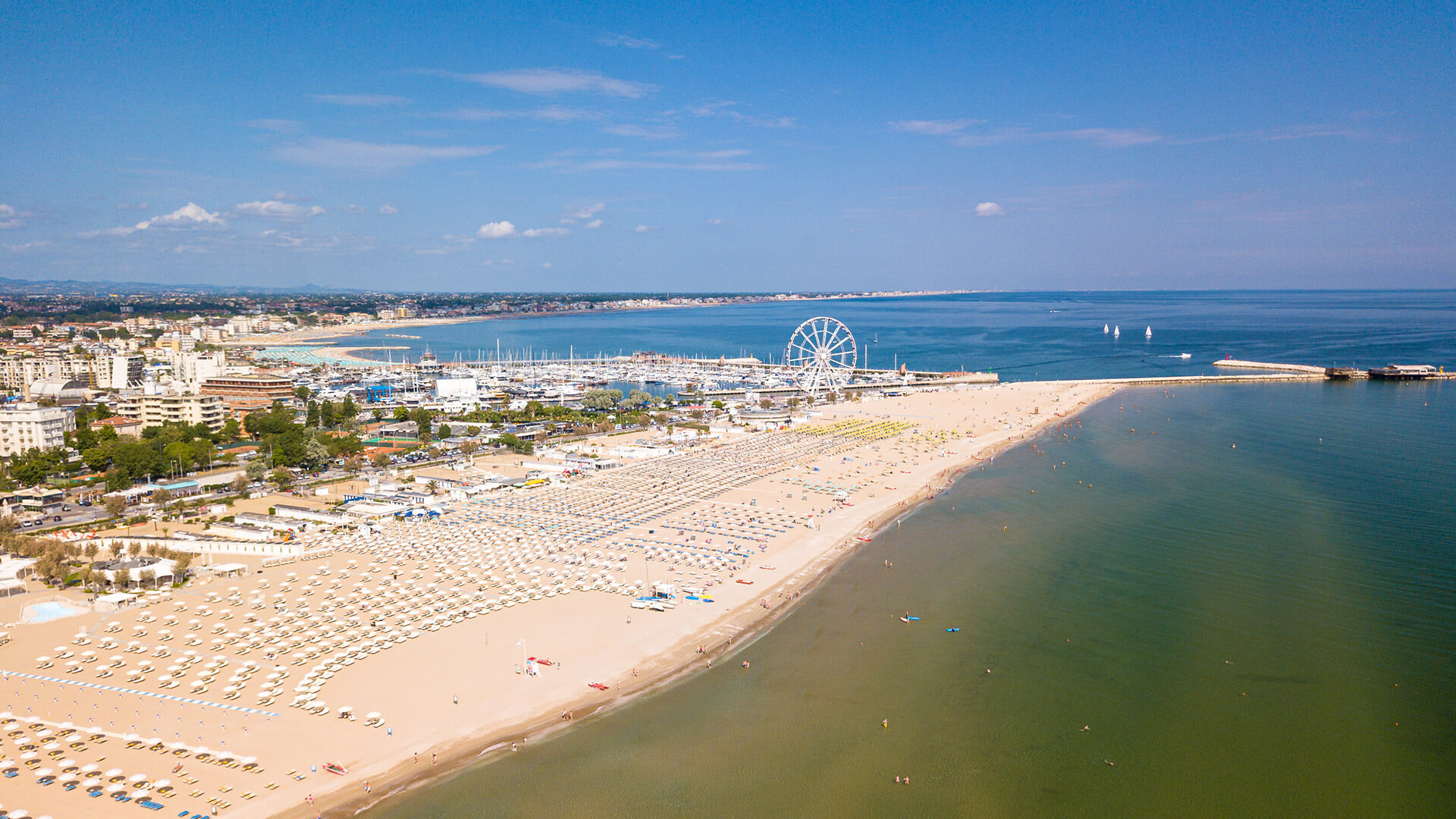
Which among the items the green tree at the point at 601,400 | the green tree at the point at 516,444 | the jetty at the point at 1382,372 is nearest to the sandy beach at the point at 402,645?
the green tree at the point at 516,444

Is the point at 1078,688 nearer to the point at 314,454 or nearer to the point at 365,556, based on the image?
the point at 365,556

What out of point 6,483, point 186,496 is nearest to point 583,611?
point 186,496

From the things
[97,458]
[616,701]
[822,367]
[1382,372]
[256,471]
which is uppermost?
[1382,372]

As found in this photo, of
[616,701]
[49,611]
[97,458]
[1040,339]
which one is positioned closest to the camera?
[616,701]

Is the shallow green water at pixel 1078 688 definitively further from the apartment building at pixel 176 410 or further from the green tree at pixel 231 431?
the apartment building at pixel 176 410

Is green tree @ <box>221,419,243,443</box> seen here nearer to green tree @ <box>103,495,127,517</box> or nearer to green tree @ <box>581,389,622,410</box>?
green tree @ <box>103,495,127,517</box>

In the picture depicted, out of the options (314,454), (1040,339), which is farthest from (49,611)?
(1040,339)

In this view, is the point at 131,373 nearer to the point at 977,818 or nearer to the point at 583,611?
the point at 583,611

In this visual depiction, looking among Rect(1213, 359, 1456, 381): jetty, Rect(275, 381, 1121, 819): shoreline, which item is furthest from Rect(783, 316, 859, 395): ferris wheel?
Rect(1213, 359, 1456, 381): jetty
